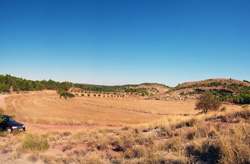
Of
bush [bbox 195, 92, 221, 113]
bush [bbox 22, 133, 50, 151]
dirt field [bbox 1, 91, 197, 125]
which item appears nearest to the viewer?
bush [bbox 22, 133, 50, 151]

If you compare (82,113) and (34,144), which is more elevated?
(34,144)

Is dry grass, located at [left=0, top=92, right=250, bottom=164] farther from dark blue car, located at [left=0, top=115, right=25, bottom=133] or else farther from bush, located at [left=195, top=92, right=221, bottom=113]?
bush, located at [left=195, top=92, right=221, bottom=113]

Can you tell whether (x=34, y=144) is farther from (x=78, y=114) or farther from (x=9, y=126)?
(x=78, y=114)

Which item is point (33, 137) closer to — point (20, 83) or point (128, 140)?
point (128, 140)

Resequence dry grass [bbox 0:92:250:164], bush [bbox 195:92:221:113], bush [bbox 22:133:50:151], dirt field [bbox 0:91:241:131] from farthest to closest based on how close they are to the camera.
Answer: bush [bbox 195:92:221:113]
dirt field [bbox 0:91:241:131]
bush [bbox 22:133:50:151]
dry grass [bbox 0:92:250:164]

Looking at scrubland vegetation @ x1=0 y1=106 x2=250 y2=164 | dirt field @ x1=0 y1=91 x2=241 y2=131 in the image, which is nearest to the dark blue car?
scrubland vegetation @ x1=0 y1=106 x2=250 y2=164

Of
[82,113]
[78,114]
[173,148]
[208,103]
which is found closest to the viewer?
[173,148]

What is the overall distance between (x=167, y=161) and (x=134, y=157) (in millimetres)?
1889

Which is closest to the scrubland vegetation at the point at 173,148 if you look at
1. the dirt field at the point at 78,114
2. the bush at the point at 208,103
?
the dirt field at the point at 78,114

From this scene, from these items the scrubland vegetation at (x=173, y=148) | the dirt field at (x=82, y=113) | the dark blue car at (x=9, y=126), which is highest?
the scrubland vegetation at (x=173, y=148)

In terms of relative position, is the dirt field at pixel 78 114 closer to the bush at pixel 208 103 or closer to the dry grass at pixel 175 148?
the bush at pixel 208 103

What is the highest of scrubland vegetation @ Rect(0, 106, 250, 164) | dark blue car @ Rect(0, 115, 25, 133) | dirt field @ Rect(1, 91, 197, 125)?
scrubland vegetation @ Rect(0, 106, 250, 164)

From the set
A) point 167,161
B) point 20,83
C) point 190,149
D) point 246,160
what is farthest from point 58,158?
point 20,83

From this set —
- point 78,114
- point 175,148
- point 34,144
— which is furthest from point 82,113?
point 175,148
